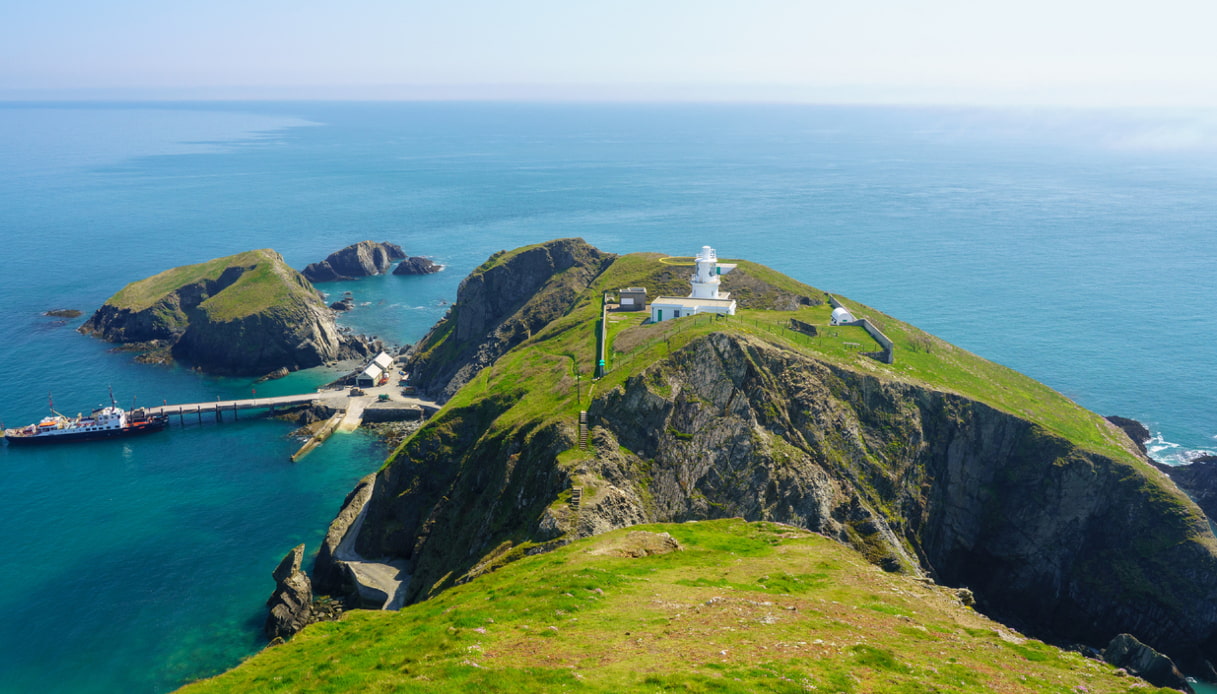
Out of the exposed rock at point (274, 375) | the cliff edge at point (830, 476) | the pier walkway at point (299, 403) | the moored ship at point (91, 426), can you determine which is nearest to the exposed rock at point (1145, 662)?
the cliff edge at point (830, 476)

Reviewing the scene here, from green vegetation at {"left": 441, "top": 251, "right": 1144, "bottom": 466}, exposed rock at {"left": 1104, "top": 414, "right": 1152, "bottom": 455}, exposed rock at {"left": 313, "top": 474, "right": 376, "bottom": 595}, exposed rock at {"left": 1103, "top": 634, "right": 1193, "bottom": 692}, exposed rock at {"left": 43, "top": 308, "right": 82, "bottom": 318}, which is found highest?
green vegetation at {"left": 441, "top": 251, "right": 1144, "bottom": 466}

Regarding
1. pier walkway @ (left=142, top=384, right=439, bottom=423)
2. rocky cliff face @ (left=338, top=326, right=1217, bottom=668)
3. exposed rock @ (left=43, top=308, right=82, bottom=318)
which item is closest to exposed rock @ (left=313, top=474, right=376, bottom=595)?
rocky cliff face @ (left=338, top=326, right=1217, bottom=668)

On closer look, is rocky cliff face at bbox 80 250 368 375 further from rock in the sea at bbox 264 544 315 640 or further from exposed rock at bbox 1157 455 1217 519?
exposed rock at bbox 1157 455 1217 519

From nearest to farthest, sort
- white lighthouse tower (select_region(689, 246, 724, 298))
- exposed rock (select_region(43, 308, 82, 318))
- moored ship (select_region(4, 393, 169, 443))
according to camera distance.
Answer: white lighthouse tower (select_region(689, 246, 724, 298)), moored ship (select_region(4, 393, 169, 443)), exposed rock (select_region(43, 308, 82, 318))

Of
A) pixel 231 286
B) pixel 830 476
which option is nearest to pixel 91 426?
pixel 231 286

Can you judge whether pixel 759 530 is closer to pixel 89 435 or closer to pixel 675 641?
pixel 675 641

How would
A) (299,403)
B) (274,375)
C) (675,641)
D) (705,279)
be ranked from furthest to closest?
(274,375)
(299,403)
(705,279)
(675,641)
